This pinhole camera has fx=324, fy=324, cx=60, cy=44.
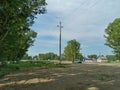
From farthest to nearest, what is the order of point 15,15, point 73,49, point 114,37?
point 73,49, point 114,37, point 15,15

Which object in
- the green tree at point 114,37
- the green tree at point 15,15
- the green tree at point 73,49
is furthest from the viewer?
the green tree at point 73,49

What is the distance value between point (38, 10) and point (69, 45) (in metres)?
96.1

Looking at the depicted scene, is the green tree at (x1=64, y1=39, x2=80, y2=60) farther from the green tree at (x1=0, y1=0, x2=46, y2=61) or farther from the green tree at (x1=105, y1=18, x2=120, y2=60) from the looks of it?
the green tree at (x1=0, y1=0, x2=46, y2=61)

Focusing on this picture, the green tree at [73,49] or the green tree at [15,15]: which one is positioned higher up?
the green tree at [73,49]

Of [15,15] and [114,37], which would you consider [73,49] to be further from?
[15,15]

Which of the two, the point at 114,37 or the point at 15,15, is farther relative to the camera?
the point at 114,37

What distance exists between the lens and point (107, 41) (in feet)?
324

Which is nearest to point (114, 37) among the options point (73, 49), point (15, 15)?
point (73, 49)

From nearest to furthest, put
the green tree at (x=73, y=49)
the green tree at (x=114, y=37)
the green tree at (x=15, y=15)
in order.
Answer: the green tree at (x=15, y=15) → the green tree at (x=114, y=37) → the green tree at (x=73, y=49)

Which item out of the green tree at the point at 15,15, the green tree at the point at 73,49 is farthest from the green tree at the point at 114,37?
the green tree at the point at 15,15

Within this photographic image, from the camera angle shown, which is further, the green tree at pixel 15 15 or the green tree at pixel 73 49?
the green tree at pixel 73 49

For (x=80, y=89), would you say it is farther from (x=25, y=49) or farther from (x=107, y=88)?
(x=25, y=49)

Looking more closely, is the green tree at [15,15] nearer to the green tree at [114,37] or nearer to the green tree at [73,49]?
the green tree at [114,37]

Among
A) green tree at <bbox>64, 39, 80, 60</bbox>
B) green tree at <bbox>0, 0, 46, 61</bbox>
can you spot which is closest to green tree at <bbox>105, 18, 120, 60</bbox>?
green tree at <bbox>64, 39, 80, 60</bbox>
